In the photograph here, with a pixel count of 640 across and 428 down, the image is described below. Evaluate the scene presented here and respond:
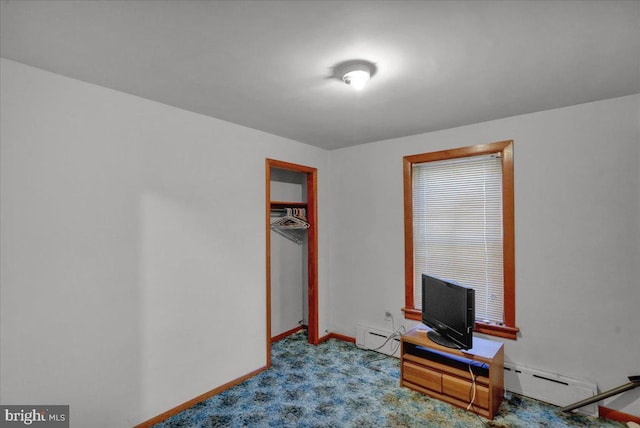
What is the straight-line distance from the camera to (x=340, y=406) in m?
2.65

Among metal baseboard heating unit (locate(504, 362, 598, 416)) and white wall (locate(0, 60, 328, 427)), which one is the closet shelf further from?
metal baseboard heating unit (locate(504, 362, 598, 416))

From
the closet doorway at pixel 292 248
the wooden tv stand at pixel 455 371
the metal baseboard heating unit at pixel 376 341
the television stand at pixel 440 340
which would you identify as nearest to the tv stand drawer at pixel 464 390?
the wooden tv stand at pixel 455 371

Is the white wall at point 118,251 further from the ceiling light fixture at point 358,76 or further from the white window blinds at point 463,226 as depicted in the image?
the white window blinds at point 463,226

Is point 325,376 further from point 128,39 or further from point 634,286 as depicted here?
point 128,39

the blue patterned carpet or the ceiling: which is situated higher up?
the ceiling

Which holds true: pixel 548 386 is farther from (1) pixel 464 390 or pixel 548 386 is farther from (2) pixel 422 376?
(2) pixel 422 376

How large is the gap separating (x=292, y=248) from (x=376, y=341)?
1697 millimetres

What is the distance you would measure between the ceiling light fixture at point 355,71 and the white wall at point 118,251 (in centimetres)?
149

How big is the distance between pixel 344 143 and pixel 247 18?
2.59 m

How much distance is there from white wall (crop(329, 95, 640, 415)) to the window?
99mm

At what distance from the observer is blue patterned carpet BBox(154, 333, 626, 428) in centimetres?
243

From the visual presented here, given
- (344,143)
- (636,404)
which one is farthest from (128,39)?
(636,404)

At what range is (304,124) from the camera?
3125mm

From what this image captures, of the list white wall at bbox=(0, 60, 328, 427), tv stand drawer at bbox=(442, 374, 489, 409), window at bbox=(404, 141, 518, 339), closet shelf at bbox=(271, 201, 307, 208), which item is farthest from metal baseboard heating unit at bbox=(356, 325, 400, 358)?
closet shelf at bbox=(271, 201, 307, 208)
